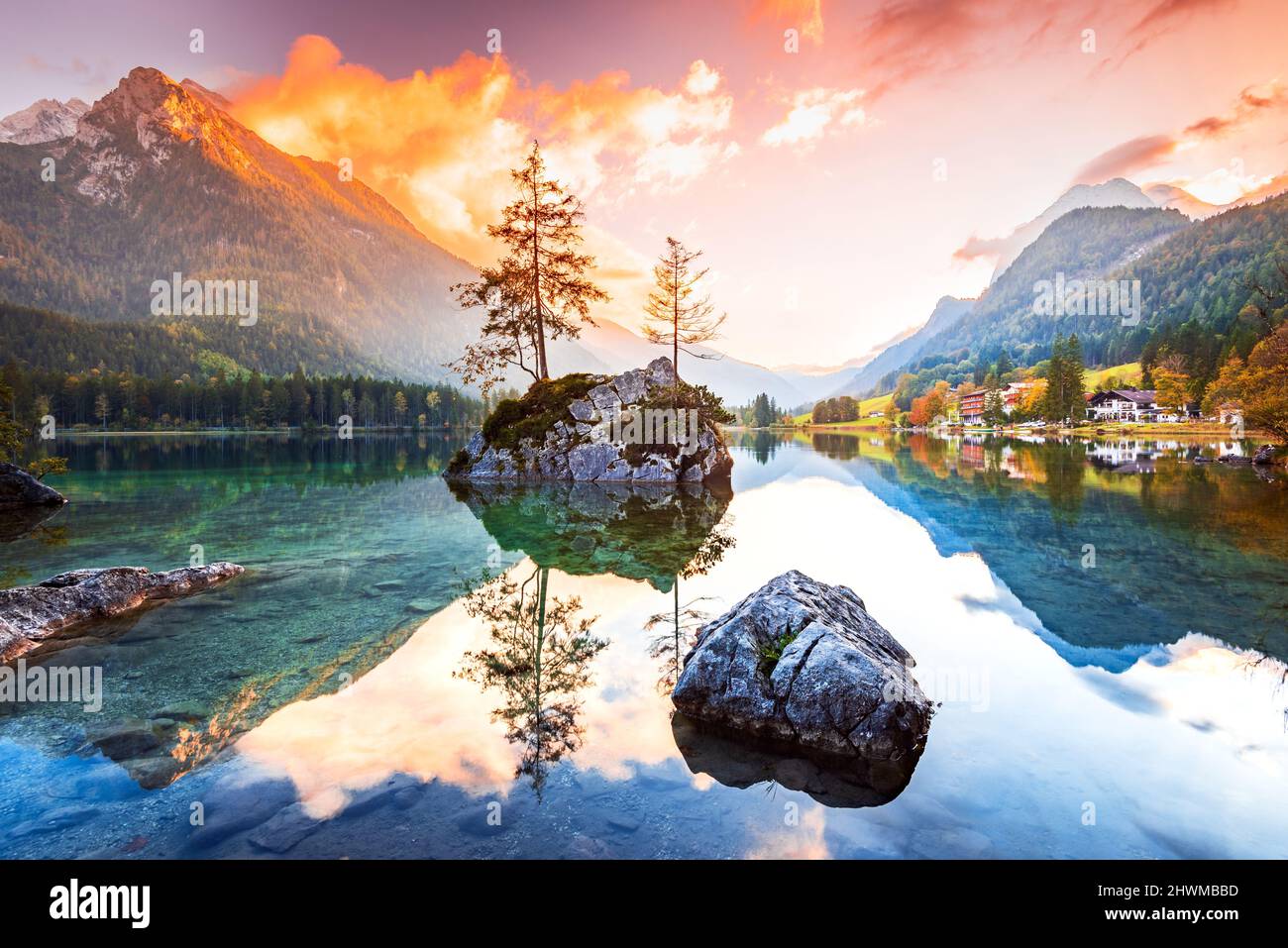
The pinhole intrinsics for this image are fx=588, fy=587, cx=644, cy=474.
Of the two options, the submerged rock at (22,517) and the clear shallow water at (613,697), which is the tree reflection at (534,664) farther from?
the submerged rock at (22,517)

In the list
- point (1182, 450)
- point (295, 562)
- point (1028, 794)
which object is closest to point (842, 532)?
point (1028, 794)

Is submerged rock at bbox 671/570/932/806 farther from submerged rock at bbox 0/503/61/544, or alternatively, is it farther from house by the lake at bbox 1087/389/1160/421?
house by the lake at bbox 1087/389/1160/421

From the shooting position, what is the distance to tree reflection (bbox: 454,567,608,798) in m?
8.12

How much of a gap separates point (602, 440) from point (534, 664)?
111 ft

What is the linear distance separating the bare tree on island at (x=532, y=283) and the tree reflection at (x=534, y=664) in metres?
34.8

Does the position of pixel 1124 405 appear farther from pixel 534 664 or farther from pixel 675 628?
pixel 534 664

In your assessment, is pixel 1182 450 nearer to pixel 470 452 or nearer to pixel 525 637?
pixel 470 452

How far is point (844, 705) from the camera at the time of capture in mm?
7871

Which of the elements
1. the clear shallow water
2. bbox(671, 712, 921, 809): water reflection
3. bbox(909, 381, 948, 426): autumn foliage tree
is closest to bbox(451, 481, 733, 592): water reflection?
the clear shallow water

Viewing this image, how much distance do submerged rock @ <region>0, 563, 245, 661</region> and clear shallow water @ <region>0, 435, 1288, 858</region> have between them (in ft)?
3.62

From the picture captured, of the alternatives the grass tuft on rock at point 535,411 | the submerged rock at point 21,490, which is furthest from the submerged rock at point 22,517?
the grass tuft on rock at point 535,411

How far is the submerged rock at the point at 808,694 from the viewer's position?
761 cm

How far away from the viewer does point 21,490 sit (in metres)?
28.8
